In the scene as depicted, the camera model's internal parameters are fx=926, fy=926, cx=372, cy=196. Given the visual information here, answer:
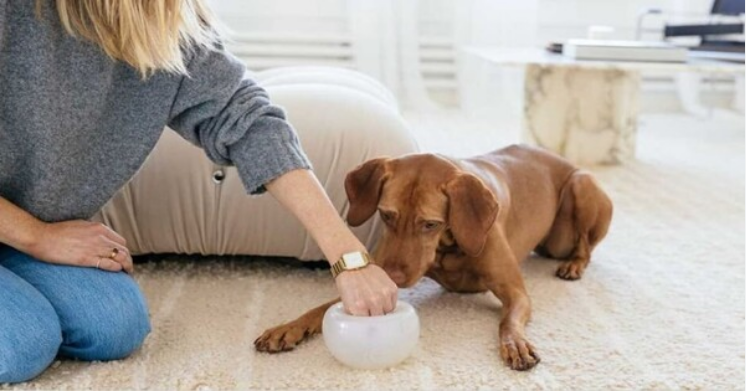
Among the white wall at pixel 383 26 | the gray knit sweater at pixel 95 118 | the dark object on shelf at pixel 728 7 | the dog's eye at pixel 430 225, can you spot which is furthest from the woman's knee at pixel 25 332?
the dark object on shelf at pixel 728 7

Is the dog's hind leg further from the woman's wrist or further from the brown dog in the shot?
the woman's wrist

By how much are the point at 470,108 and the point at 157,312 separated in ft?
9.16

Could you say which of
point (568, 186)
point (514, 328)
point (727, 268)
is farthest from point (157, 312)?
point (727, 268)

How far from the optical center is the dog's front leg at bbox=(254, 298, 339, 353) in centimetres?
133

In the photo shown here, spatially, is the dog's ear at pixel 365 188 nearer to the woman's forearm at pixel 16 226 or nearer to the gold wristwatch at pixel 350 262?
the gold wristwatch at pixel 350 262

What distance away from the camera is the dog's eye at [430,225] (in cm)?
137

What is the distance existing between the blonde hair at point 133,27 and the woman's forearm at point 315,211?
0.22 meters

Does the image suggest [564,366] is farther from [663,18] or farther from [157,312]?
[663,18]

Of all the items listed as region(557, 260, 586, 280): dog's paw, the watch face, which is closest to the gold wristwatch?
the watch face

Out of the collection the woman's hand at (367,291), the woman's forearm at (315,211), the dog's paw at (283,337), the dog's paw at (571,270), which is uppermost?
the woman's forearm at (315,211)

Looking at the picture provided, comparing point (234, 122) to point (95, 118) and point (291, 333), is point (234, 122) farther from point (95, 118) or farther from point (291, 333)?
point (291, 333)

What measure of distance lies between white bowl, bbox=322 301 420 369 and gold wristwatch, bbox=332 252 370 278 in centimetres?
6

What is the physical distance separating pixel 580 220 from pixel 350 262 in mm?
733

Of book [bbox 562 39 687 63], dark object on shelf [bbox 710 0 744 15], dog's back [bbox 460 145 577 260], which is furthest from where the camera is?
dark object on shelf [bbox 710 0 744 15]
